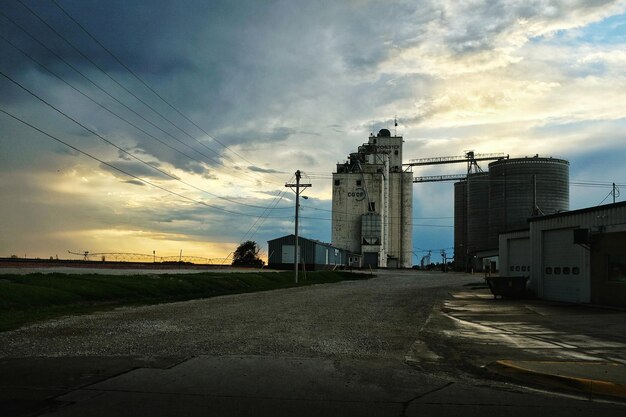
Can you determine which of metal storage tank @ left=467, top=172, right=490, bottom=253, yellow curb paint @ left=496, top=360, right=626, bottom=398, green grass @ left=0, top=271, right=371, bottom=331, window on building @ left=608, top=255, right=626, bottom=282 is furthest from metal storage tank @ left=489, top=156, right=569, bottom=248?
yellow curb paint @ left=496, top=360, right=626, bottom=398

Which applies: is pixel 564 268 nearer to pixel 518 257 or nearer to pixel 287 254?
pixel 518 257

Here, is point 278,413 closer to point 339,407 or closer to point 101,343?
point 339,407

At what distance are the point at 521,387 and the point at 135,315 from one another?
1366 cm

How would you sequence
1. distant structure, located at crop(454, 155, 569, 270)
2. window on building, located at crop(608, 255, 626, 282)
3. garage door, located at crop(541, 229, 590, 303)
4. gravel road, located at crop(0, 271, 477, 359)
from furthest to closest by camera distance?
distant structure, located at crop(454, 155, 569, 270) < garage door, located at crop(541, 229, 590, 303) < window on building, located at crop(608, 255, 626, 282) < gravel road, located at crop(0, 271, 477, 359)

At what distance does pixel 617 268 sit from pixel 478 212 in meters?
79.6

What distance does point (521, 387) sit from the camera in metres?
8.38

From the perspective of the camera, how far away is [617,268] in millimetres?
23391

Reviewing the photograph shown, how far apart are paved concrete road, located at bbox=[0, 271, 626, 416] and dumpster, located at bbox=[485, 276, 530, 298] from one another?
16.0 metres

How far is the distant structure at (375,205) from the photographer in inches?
4262

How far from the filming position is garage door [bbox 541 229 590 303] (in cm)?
2542

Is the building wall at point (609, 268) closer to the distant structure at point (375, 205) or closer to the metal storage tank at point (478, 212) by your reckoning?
the metal storage tank at point (478, 212)

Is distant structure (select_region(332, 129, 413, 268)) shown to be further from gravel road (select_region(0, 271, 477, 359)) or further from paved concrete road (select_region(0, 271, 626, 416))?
paved concrete road (select_region(0, 271, 626, 416))

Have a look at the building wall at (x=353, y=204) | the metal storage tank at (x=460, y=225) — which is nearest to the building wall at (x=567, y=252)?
the building wall at (x=353, y=204)

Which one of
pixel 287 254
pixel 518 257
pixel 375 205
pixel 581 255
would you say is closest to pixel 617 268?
pixel 581 255
